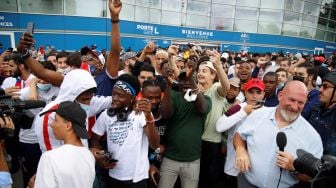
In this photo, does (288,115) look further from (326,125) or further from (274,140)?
(326,125)

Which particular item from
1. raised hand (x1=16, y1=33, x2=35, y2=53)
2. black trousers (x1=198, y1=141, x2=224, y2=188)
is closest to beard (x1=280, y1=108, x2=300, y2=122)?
black trousers (x1=198, y1=141, x2=224, y2=188)

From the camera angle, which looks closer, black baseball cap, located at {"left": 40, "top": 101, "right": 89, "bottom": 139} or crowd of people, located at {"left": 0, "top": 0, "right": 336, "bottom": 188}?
black baseball cap, located at {"left": 40, "top": 101, "right": 89, "bottom": 139}

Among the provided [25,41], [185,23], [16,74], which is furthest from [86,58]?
[185,23]

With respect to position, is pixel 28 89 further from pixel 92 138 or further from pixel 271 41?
pixel 271 41

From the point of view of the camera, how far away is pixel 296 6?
27.4 m

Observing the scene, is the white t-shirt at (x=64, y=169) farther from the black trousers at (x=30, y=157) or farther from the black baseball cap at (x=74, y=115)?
the black trousers at (x=30, y=157)

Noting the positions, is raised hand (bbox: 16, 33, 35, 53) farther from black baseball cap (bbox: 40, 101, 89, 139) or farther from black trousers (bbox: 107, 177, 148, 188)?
black trousers (bbox: 107, 177, 148, 188)

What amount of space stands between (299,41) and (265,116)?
28.6m

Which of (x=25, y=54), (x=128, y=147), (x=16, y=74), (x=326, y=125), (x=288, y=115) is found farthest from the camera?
(x=16, y=74)

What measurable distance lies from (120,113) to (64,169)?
2.93 feet

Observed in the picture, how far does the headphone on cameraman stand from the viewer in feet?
8.64

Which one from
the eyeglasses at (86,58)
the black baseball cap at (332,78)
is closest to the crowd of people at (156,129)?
the black baseball cap at (332,78)

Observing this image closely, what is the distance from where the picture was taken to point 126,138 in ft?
8.54

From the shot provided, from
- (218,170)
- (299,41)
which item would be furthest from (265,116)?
(299,41)
